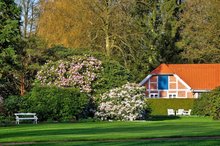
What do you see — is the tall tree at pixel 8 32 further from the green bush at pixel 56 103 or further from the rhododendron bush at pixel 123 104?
the rhododendron bush at pixel 123 104

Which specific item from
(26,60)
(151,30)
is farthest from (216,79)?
(26,60)

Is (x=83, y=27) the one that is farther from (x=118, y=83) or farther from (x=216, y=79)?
(x=216, y=79)

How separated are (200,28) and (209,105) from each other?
1784 centimetres

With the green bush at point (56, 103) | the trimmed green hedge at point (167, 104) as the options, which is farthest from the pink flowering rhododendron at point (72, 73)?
the trimmed green hedge at point (167, 104)

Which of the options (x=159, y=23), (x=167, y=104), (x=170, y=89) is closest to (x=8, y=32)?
(x=167, y=104)

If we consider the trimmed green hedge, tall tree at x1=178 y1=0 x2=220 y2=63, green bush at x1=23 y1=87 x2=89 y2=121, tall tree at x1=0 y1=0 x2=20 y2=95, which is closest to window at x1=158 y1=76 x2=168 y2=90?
tall tree at x1=178 y1=0 x2=220 y2=63

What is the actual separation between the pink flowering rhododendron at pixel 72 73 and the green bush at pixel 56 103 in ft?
7.95

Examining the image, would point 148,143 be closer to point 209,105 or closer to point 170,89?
point 209,105

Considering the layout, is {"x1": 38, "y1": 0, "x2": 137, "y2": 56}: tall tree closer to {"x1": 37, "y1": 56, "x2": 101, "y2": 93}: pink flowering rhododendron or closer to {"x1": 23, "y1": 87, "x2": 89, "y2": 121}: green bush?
{"x1": 37, "y1": 56, "x2": 101, "y2": 93}: pink flowering rhododendron

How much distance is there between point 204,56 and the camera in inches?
2918

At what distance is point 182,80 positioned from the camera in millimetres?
75188

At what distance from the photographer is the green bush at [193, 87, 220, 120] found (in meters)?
45.1

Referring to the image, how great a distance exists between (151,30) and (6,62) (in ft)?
112

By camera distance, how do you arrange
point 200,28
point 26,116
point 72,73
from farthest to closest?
point 200,28 < point 72,73 < point 26,116
